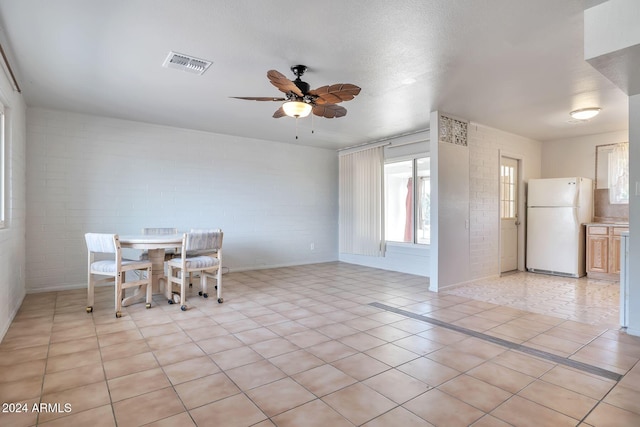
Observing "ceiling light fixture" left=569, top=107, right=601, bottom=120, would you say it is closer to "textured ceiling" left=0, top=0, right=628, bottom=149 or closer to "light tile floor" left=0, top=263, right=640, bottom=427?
"textured ceiling" left=0, top=0, right=628, bottom=149

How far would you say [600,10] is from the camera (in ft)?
7.28

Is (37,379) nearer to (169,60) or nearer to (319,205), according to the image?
(169,60)

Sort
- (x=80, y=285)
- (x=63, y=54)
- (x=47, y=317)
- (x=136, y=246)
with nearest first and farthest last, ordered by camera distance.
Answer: (x=63, y=54), (x=47, y=317), (x=136, y=246), (x=80, y=285)

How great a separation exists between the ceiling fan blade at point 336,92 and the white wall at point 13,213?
285cm

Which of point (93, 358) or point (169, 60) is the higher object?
point (169, 60)

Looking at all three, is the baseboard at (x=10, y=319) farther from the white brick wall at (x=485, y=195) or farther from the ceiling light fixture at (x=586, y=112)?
the ceiling light fixture at (x=586, y=112)

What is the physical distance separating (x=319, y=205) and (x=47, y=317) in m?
4.95

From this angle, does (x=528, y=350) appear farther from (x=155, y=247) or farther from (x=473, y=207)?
(x=155, y=247)

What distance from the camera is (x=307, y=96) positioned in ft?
10.2

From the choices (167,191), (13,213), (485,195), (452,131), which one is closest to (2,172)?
(13,213)

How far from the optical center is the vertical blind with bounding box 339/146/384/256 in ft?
21.5

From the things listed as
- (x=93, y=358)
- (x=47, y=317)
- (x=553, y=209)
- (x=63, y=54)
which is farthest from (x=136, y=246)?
(x=553, y=209)

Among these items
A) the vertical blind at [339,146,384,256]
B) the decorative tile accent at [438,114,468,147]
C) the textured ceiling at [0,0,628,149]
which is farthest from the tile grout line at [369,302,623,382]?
the vertical blind at [339,146,384,256]

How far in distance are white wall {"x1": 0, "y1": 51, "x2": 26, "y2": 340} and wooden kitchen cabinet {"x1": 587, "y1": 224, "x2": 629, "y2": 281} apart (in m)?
7.70
